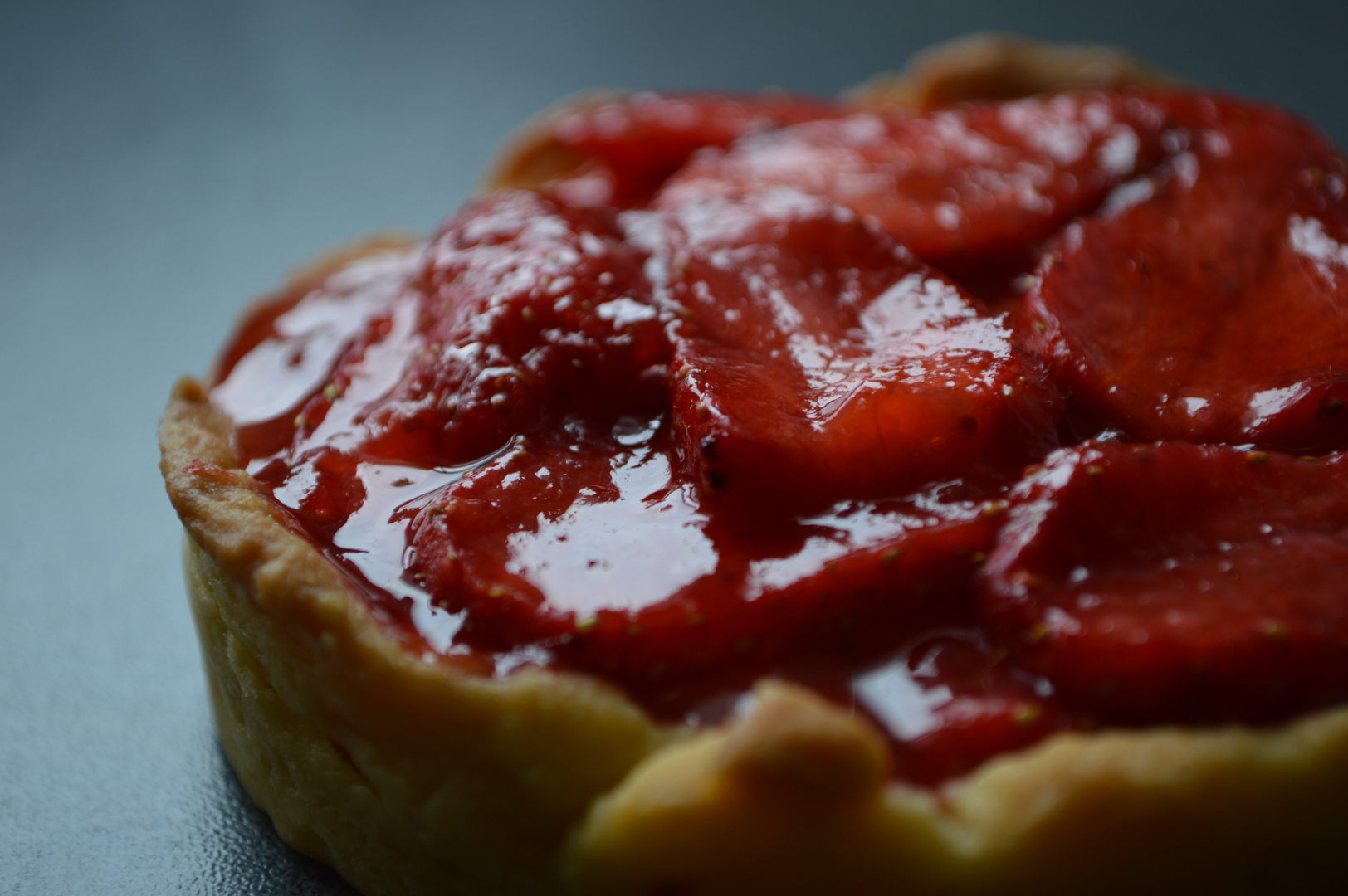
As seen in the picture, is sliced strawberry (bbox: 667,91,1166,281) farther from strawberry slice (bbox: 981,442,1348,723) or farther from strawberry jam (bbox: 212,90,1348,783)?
strawberry slice (bbox: 981,442,1348,723)

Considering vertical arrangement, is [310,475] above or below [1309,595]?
above

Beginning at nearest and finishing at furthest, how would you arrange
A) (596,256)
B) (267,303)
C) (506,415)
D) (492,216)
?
(506,415) < (596,256) < (492,216) < (267,303)

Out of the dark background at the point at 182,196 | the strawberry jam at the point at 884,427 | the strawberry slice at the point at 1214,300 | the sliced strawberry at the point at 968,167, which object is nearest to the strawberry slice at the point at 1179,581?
the strawberry jam at the point at 884,427

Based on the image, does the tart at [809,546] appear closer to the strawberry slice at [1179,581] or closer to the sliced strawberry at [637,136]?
the strawberry slice at [1179,581]

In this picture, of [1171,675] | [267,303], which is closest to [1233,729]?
[1171,675]

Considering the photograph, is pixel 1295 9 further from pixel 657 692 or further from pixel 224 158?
pixel 657 692

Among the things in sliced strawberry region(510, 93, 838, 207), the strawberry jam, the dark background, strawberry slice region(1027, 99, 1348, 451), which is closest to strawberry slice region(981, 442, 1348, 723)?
the strawberry jam

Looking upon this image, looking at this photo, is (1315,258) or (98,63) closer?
(1315,258)
